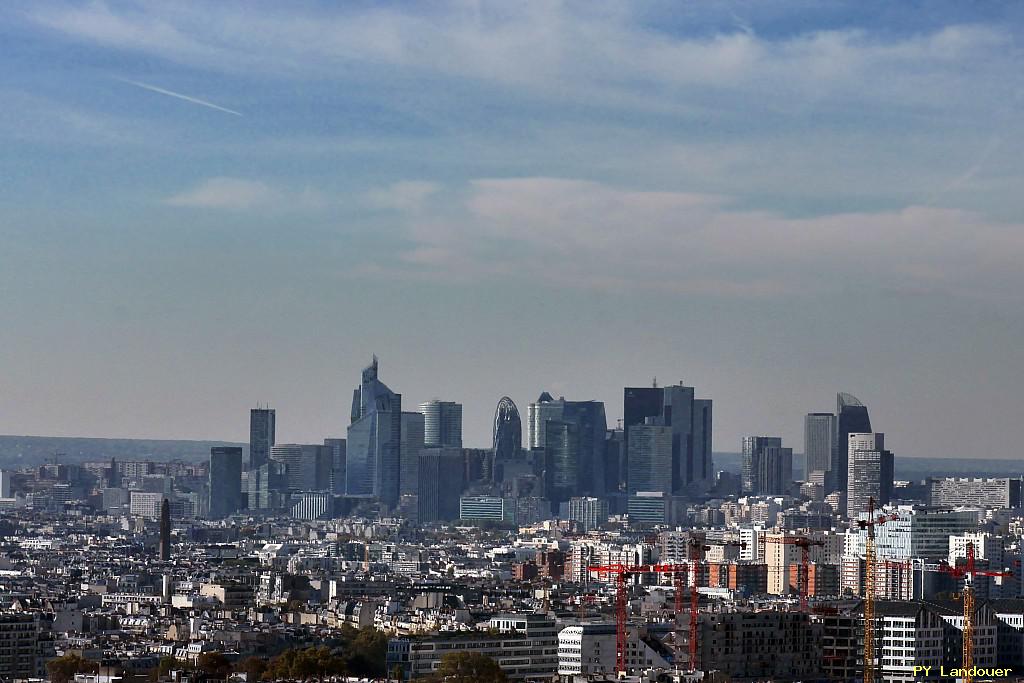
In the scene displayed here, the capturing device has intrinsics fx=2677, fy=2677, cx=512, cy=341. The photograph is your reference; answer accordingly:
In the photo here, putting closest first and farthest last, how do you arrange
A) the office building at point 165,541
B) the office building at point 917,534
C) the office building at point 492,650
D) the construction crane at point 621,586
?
the office building at point 492,650 → the construction crane at point 621,586 → the office building at point 917,534 → the office building at point 165,541

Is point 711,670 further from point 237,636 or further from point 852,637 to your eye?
point 237,636

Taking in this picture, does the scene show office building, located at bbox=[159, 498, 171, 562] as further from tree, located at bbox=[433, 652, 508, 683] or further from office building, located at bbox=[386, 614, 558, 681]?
tree, located at bbox=[433, 652, 508, 683]

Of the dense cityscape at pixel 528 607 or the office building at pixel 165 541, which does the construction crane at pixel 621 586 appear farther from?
the office building at pixel 165 541

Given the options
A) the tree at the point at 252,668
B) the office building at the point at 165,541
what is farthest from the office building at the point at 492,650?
the office building at the point at 165,541

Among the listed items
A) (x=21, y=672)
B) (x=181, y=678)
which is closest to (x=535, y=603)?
(x=21, y=672)

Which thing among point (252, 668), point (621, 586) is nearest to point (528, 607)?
point (621, 586)

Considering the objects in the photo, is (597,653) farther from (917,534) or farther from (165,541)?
(165,541)

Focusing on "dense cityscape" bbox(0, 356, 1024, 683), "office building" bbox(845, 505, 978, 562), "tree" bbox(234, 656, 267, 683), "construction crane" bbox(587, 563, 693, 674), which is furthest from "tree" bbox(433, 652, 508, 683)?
"office building" bbox(845, 505, 978, 562)
